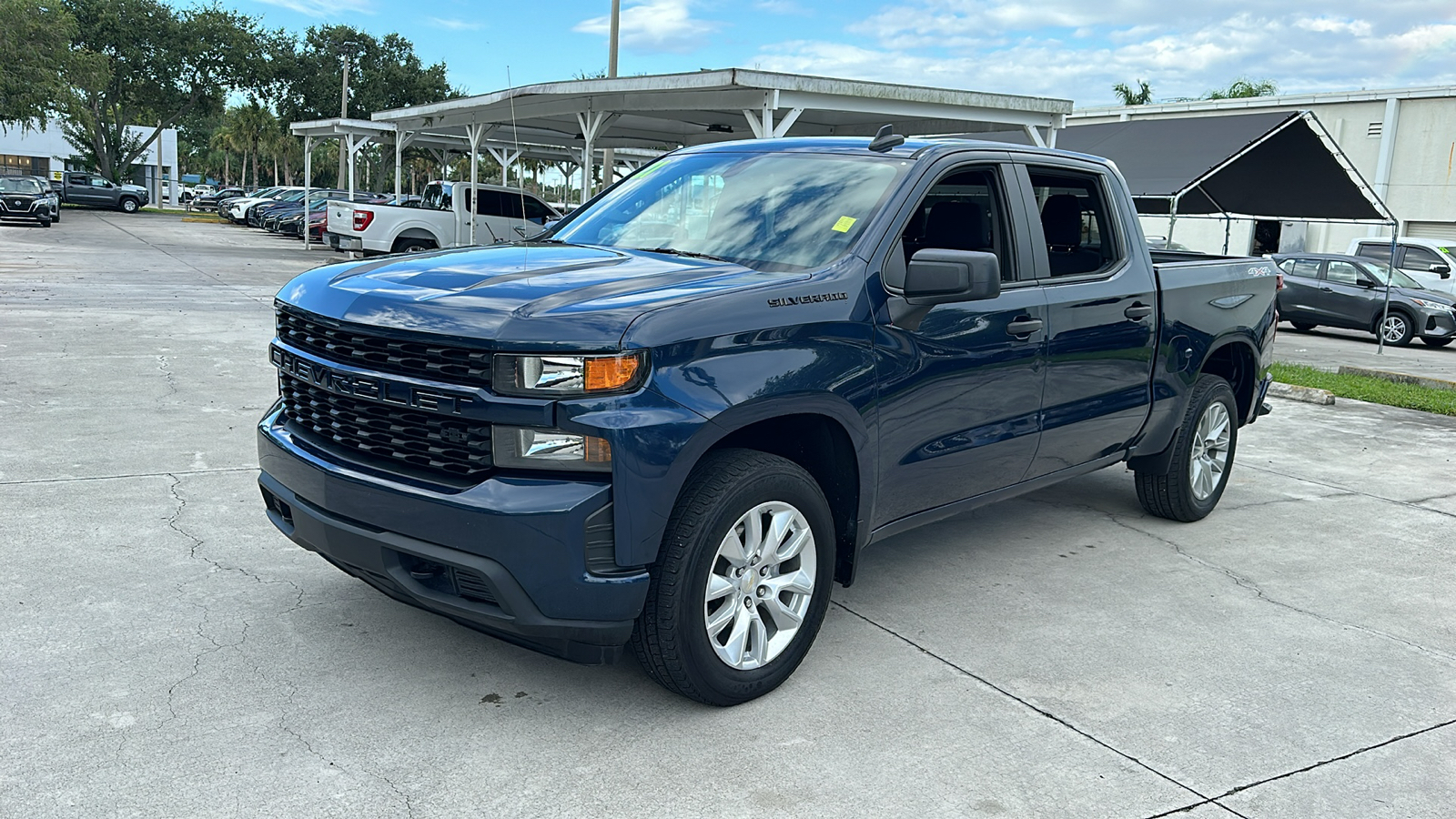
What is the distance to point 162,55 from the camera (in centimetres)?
5000

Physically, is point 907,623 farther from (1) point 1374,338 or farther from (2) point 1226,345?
(1) point 1374,338

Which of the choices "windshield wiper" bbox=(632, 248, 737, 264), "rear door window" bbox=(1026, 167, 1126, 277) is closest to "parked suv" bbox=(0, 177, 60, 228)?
"windshield wiper" bbox=(632, 248, 737, 264)

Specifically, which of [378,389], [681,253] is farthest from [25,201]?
[378,389]

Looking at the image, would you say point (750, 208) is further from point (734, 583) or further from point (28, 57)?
point (28, 57)

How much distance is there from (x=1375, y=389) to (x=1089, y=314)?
29.4 ft

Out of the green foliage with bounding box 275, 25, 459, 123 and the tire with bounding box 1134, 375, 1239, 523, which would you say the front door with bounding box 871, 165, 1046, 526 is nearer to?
the tire with bounding box 1134, 375, 1239, 523

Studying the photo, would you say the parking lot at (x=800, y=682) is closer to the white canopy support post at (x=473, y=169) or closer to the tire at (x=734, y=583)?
the tire at (x=734, y=583)

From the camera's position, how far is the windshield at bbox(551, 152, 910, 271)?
4.18 m

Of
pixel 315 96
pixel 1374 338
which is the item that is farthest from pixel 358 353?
pixel 315 96

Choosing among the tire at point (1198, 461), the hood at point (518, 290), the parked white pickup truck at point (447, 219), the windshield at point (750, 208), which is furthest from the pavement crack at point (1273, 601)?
the parked white pickup truck at point (447, 219)

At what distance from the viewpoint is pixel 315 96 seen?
50969 millimetres

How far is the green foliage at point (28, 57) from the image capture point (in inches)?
1596

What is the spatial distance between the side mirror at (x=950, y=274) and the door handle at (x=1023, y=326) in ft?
1.90

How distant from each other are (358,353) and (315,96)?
5239 centimetres
